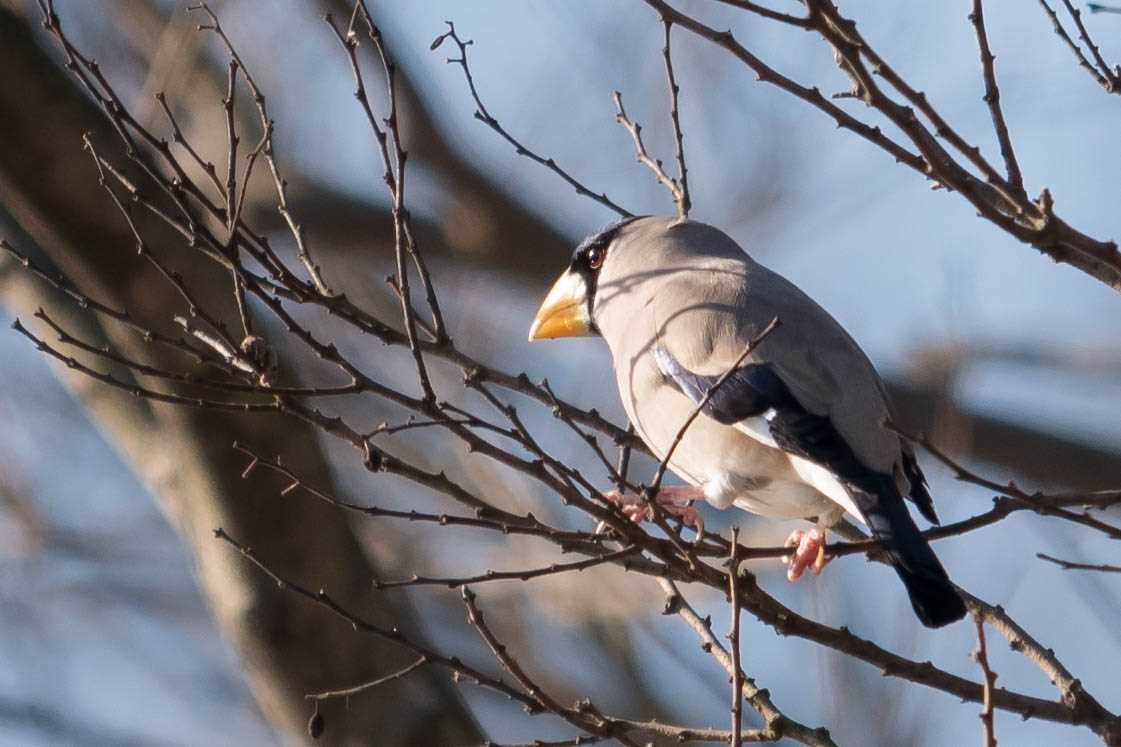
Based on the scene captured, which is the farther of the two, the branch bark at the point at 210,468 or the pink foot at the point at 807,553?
the branch bark at the point at 210,468

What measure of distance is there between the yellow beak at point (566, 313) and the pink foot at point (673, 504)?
1.06 metres

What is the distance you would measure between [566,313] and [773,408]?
5.13ft

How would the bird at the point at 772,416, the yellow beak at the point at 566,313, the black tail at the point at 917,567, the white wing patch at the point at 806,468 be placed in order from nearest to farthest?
the black tail at the point at 917,567
the bird at the point at 772,416
the white wing patch at the point at 806,468
the yellow beak at the point at 566,313

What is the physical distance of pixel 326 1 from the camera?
28.0 feet

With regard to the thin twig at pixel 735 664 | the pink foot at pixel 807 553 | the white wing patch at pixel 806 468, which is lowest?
the thin twig at pixel 735 664

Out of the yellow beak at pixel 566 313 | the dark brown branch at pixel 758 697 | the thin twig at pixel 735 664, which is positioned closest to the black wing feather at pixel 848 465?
the dark brown branch at pixel 758 697

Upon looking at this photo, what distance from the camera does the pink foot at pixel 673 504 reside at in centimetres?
357

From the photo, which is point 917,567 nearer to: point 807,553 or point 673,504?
point 807,553

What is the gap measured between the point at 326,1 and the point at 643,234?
4.18 meters

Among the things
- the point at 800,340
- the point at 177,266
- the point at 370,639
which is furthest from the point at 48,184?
the point at 800,340

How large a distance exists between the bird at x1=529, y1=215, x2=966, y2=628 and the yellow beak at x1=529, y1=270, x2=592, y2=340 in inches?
21.9

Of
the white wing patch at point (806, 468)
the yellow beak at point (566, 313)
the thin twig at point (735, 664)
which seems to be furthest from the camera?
the yellow beak at point (566, 313)

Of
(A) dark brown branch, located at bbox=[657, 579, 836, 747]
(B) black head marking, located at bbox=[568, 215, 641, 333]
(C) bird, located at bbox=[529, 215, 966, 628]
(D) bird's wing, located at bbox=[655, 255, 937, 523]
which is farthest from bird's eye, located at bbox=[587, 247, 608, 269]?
(A) dark brown branch, located at bbox=[657, 579, 836, 747]

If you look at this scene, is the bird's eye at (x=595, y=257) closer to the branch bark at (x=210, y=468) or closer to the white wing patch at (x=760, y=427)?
the branch bark at (x=210, y=468)
